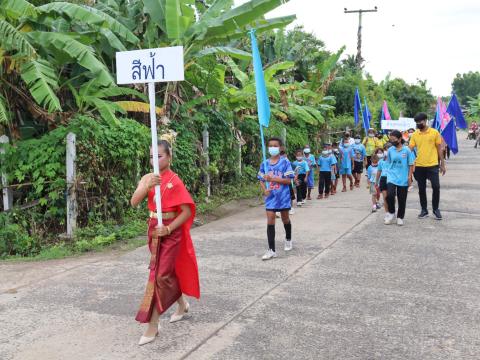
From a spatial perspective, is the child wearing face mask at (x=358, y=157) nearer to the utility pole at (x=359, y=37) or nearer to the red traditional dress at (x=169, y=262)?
the red traditional dress at (x=169, y=262)

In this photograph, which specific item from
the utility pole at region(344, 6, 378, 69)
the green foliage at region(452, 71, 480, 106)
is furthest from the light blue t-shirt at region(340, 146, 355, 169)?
the green foliage at region(452, 71, 480, 106)

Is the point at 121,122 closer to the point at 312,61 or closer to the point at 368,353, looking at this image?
the point at 368,353

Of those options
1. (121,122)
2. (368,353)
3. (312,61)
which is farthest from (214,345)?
(312,61)

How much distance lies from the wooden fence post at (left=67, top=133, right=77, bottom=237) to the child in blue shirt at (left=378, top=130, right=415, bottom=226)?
5.23 metres

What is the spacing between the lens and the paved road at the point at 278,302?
401cm

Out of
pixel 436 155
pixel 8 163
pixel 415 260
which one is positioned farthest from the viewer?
pixel 436 155

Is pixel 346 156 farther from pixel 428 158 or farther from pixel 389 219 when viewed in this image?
pixel 389 219

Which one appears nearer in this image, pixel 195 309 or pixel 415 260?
pixel 195 309

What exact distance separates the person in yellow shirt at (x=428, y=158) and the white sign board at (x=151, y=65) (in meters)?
6.10

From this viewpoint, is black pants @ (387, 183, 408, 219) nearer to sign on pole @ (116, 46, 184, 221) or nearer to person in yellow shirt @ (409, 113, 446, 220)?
person in yellow shirt @ (409, 113, 446, 220)

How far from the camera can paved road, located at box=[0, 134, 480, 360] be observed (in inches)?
158

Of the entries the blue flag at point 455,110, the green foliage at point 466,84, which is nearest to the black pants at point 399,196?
the blue flag at point 455,110

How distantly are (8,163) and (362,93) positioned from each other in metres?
22.6

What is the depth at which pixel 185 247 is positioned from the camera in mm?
4340
